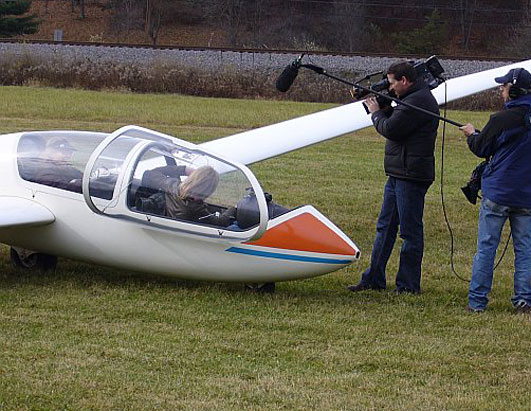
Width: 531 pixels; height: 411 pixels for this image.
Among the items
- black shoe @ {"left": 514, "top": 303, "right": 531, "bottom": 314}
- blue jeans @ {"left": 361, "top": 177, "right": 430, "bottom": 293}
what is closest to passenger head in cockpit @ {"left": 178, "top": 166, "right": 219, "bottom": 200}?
blue jeans @ {"left": 361, "top": 177, "right": 430, "bottom": 293}

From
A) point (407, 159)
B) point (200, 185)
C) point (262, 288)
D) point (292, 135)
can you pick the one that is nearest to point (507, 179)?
point (407, 159)

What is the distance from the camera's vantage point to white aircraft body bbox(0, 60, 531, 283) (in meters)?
8.30

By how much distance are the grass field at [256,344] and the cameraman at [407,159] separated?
375mm

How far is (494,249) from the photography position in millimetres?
8305

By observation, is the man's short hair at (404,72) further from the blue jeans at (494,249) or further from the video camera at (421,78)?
the blue jeans at (494,249)

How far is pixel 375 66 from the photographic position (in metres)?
38.6

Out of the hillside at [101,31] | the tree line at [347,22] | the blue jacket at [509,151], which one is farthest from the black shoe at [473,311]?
the hillside at [101,31]

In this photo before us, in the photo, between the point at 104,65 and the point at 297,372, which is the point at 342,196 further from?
the point at 104,65

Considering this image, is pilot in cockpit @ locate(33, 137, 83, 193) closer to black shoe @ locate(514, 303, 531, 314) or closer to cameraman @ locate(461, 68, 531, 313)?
cameraman @ locate(461, 68, 531, 313)

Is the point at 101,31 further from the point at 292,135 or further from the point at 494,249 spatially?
the point at 494,249

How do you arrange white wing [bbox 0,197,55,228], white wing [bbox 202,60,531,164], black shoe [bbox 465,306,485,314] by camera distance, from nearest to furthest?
black shoe [bbox 465,306,485,314] < white wing [bbox 0,197,55,228] < white wing [bbox 202,60,531,164]

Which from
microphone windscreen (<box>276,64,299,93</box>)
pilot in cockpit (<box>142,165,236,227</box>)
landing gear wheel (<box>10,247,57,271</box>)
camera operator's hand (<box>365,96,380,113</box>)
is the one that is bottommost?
landing gear wheel (<box>10,247,57,271</box>)

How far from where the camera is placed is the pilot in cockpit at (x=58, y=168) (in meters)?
8.96

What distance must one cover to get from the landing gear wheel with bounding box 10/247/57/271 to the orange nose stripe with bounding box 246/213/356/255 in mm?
2437
